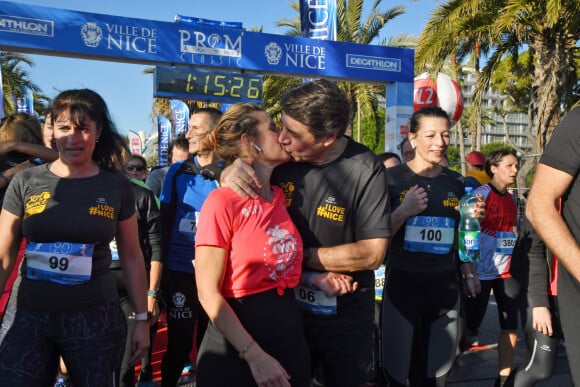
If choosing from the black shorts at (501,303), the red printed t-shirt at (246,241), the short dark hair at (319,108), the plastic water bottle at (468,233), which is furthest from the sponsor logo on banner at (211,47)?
the red printed t-shirt at (246,241)

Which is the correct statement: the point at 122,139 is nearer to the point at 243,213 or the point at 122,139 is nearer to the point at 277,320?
the point at 243,213

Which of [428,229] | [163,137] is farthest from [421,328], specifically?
[163,137]

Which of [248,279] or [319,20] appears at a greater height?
[319,20]

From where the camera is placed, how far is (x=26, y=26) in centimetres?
944

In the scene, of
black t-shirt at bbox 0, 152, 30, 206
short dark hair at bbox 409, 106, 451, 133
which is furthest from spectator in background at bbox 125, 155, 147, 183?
short dark hair at bbox 409, 106, 451, 133

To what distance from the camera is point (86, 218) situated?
2.58m

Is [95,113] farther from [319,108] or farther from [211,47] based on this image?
[211,47]

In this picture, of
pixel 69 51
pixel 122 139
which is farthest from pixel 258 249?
pixel 69 51

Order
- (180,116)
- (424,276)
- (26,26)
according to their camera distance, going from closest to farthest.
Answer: (424,276)
(26,26)
(180,116)

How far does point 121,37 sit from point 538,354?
8.60 metres

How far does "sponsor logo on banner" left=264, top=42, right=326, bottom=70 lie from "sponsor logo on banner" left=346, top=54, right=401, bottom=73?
0.60 m

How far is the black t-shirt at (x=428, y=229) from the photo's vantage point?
12.1 feet

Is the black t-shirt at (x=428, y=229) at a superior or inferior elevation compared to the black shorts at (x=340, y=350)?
superior

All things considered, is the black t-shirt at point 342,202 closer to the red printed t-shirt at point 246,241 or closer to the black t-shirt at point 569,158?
the red printed t-shirt at point 246,241
